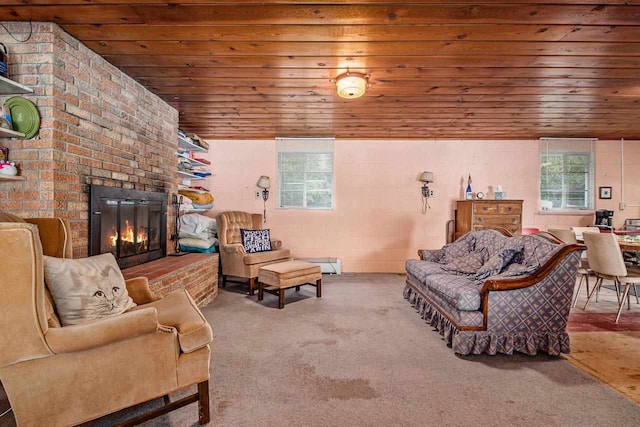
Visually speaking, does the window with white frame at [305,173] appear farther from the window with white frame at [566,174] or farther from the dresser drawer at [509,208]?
the window with white frame at [566,174]

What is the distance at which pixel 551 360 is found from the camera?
2275mm

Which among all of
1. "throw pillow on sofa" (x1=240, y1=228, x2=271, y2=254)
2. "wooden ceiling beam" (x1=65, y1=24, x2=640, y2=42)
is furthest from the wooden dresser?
"throw pillow on sofa" (x1=240, y1=228, x2=271, y2=254)

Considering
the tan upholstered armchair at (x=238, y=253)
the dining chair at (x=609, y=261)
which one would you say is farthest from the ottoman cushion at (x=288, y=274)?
the dining chair at (x=609, y=261)

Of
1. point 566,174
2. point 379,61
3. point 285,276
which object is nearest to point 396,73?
point 379,61

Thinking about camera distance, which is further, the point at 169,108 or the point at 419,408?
the point at 169,108

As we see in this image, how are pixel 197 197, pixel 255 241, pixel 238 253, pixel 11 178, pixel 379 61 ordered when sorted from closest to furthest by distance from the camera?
pixel 11 178 → pixel 379 61 → pixel 238 253 → pixel 255 241 → pixel 197 197

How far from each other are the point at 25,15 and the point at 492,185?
619 cm

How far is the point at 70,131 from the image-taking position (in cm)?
230

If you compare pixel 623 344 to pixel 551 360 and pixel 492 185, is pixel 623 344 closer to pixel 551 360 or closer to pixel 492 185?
pixel 551 360

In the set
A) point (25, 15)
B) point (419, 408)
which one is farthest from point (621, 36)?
point (25, 15)

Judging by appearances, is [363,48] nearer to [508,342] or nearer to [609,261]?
[508,342]

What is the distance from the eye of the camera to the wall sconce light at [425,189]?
17.3 feet

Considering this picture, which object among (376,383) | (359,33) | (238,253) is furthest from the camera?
(238,253)

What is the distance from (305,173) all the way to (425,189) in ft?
7.14
